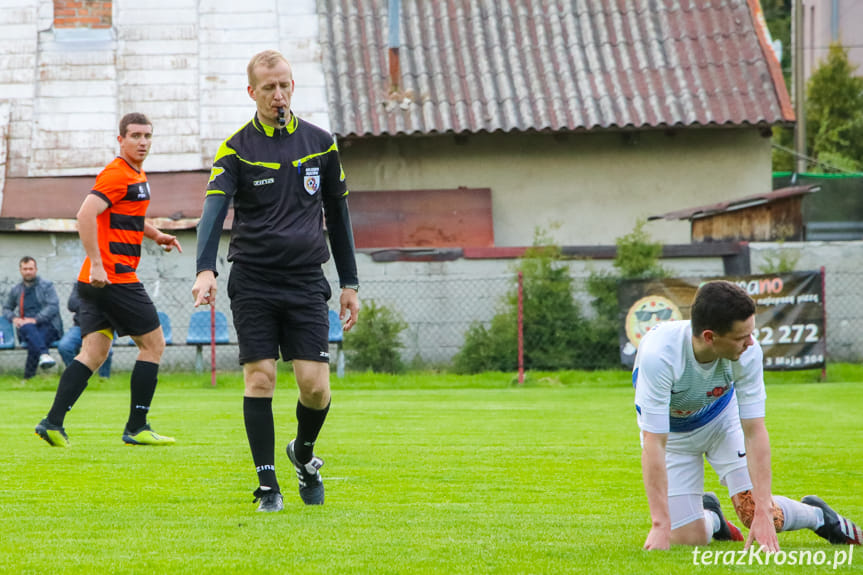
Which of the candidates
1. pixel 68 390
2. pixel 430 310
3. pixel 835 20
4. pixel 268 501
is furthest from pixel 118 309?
pixel 835 20

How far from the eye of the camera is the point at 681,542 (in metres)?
4.95

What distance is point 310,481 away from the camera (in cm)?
582

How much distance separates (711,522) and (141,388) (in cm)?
447

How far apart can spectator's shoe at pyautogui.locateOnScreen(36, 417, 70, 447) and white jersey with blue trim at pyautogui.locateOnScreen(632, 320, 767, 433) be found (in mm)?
4775

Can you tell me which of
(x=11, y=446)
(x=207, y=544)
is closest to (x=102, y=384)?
(x=11, y=446)

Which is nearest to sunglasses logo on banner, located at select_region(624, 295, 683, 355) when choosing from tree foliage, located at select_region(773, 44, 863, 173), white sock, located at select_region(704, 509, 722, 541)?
white sock, located at select_region(704, 509, 722, 541)

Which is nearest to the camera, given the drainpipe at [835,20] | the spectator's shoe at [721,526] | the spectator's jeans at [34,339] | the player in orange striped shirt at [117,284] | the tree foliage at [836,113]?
the spectator's shoe at [721,526]

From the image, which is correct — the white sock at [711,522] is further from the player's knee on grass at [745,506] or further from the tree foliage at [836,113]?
the tree foliage at [836,113]

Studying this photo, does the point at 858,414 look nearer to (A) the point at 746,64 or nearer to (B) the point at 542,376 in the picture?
(B) the point at 542,376

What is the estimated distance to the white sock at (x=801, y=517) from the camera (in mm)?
4973

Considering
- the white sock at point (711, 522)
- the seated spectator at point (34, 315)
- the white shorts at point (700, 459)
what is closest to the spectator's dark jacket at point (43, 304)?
the seated spectator at point (34, 315)

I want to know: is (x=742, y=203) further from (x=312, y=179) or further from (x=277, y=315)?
(x=277, y=315)

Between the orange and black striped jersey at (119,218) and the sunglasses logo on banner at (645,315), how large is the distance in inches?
388

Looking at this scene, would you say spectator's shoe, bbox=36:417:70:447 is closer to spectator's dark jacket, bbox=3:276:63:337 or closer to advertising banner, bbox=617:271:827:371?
spectator's dark jacket, bbox=3:276:63:337
